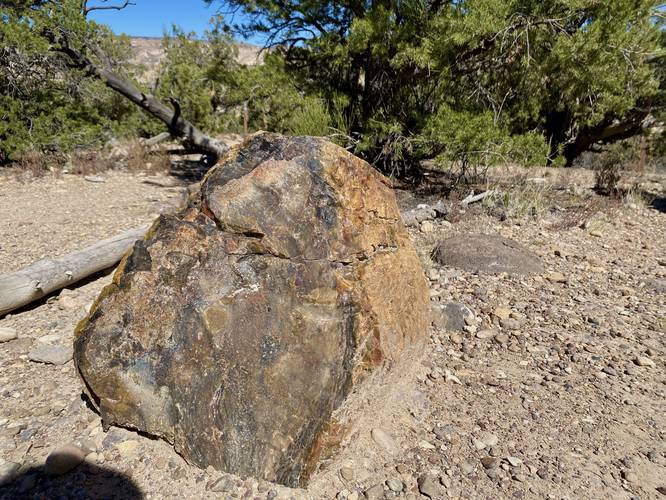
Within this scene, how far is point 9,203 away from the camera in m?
6.07

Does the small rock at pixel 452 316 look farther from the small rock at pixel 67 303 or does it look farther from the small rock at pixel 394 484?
the small rock at pixel 67 303

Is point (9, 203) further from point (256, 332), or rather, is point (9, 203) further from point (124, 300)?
point (256, 332)

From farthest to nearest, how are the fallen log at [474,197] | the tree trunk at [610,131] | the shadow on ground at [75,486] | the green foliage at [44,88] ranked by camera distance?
the tree trunk at [610,131] < the green foliage at [44,88] < the fallen log at [474,197] < the shadow on ground at [75,486]

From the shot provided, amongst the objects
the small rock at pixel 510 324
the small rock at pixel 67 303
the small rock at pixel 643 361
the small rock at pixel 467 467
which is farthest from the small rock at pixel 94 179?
the small rock at pixel 643 361

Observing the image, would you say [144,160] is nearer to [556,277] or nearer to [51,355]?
[51,355]

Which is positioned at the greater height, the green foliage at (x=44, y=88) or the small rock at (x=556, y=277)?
the green foliage at (x=44, y=88)

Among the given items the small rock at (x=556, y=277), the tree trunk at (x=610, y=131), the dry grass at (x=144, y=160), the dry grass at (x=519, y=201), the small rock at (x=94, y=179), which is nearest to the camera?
the small rock at (x=556, y=277)

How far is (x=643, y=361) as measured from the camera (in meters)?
2.91

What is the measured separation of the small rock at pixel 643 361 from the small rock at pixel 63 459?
10.2 ft

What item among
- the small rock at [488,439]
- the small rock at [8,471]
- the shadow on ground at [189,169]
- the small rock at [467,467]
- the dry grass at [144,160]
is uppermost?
the dry grass at [144,160]

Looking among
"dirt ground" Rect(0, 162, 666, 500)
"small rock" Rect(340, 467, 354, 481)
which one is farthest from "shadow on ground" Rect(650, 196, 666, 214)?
"small rock" Rect(340, 467, 354, 481)

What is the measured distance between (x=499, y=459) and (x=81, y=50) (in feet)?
29.6

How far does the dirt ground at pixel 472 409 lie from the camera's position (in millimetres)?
1936

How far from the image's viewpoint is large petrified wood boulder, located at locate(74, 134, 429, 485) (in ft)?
6.23
